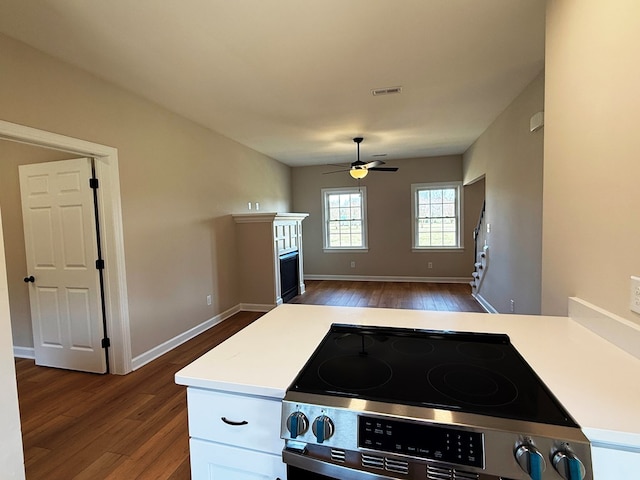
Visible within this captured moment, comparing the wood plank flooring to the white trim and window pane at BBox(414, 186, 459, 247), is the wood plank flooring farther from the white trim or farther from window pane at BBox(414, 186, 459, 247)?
window pane at BBox(414, 186, 459, 247)

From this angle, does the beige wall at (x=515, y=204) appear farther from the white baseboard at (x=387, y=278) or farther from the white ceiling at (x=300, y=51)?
the white baseboard at (x=387, y=278)

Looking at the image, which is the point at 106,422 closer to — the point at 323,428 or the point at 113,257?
the point at 113,257

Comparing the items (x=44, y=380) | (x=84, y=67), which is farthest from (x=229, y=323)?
(x=84, y=67)

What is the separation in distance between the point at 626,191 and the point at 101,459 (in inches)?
115

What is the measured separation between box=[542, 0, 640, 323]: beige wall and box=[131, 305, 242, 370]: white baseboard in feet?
11.2

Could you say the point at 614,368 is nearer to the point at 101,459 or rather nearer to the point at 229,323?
the point at 101,459

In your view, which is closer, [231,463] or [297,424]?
[297,424]

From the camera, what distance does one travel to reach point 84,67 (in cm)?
253

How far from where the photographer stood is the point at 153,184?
329 centimetres

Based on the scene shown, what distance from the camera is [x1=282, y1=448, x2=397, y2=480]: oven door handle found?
79cm

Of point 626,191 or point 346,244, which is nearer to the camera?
point 626,191

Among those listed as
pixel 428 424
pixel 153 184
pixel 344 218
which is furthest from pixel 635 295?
pixel 344 218

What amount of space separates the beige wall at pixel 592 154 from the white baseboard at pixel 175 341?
11.2ft

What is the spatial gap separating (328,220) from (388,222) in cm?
139
